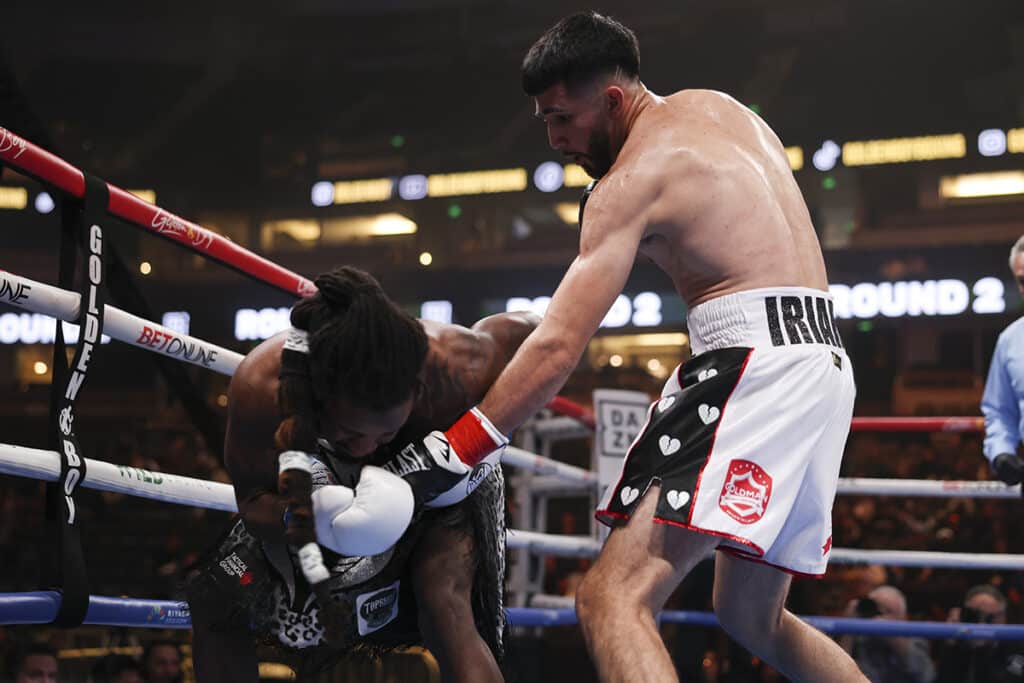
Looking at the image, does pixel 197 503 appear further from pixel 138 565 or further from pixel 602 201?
pixel 138 565

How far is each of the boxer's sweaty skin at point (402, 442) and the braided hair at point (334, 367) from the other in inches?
2.2

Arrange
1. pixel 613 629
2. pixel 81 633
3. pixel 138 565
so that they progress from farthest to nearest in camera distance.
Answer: pixel 138 565, pixel 81 633, pixel 613 629

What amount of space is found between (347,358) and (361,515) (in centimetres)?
19

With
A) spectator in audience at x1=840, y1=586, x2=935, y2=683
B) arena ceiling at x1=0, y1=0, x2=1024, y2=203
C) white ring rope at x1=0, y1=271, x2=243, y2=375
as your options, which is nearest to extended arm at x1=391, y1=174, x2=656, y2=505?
white ring rope at x1=0, y1=271, x2=243, y2=375

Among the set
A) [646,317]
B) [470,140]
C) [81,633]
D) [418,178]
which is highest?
[470,140]

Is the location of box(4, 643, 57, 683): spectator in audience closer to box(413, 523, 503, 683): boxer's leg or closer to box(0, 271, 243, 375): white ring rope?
box(0, 271, 243, 375): white ring rope

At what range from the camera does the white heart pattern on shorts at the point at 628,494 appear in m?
1.59

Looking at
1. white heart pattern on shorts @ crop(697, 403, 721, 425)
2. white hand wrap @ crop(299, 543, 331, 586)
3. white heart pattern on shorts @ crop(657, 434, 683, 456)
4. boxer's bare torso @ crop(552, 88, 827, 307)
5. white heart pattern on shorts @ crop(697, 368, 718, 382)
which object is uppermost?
boxer's bare torso @ crop(552, 88, 827, 307)

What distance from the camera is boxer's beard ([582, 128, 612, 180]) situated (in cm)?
179

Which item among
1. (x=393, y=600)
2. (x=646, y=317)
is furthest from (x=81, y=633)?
(x=646, y=317)

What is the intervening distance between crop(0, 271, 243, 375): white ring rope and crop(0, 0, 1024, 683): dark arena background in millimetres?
2563

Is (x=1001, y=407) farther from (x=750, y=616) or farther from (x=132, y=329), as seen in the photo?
(x=132, y=329)

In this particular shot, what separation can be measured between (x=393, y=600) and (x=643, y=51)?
46.5 ft

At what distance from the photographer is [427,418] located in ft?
5.29
